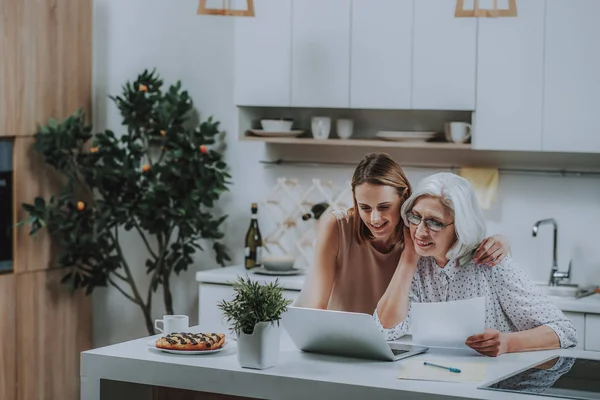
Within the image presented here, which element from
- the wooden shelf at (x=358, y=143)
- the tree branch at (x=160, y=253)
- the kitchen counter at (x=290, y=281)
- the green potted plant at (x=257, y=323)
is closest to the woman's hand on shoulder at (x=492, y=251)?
the green potted plant at (x=257, y=323)

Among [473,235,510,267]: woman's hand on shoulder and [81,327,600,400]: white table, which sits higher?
[473,235,510,267]: woman's hand on shoulder

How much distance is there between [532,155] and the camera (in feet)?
15.5

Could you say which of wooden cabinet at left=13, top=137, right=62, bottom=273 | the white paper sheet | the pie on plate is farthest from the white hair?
wooden cabinet at left=13, top=137, right=62, bottom=273

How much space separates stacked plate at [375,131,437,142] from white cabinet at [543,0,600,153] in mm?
605

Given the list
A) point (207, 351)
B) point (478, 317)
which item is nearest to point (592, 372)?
point (478, 317)

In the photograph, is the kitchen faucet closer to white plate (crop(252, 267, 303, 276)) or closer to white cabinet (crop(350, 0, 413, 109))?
white cabinet (crop(350, 0, 413, 109))

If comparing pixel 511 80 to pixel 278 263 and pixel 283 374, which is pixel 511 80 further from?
pixel 283 374

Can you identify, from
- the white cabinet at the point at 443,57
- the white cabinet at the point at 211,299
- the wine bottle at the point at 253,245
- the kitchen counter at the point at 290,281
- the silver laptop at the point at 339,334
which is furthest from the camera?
the wine bottle at the point at 253,245

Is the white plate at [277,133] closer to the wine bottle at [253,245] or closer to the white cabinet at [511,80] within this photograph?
the wine bottle at [253,245]

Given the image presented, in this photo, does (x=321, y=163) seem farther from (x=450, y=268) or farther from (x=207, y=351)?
(x=207, y=351)

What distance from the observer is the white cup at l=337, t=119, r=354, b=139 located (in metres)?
4.93

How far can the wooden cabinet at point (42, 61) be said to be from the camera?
4.99 metres

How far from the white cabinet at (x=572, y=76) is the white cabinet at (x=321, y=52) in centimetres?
98

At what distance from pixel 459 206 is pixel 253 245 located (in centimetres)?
225
